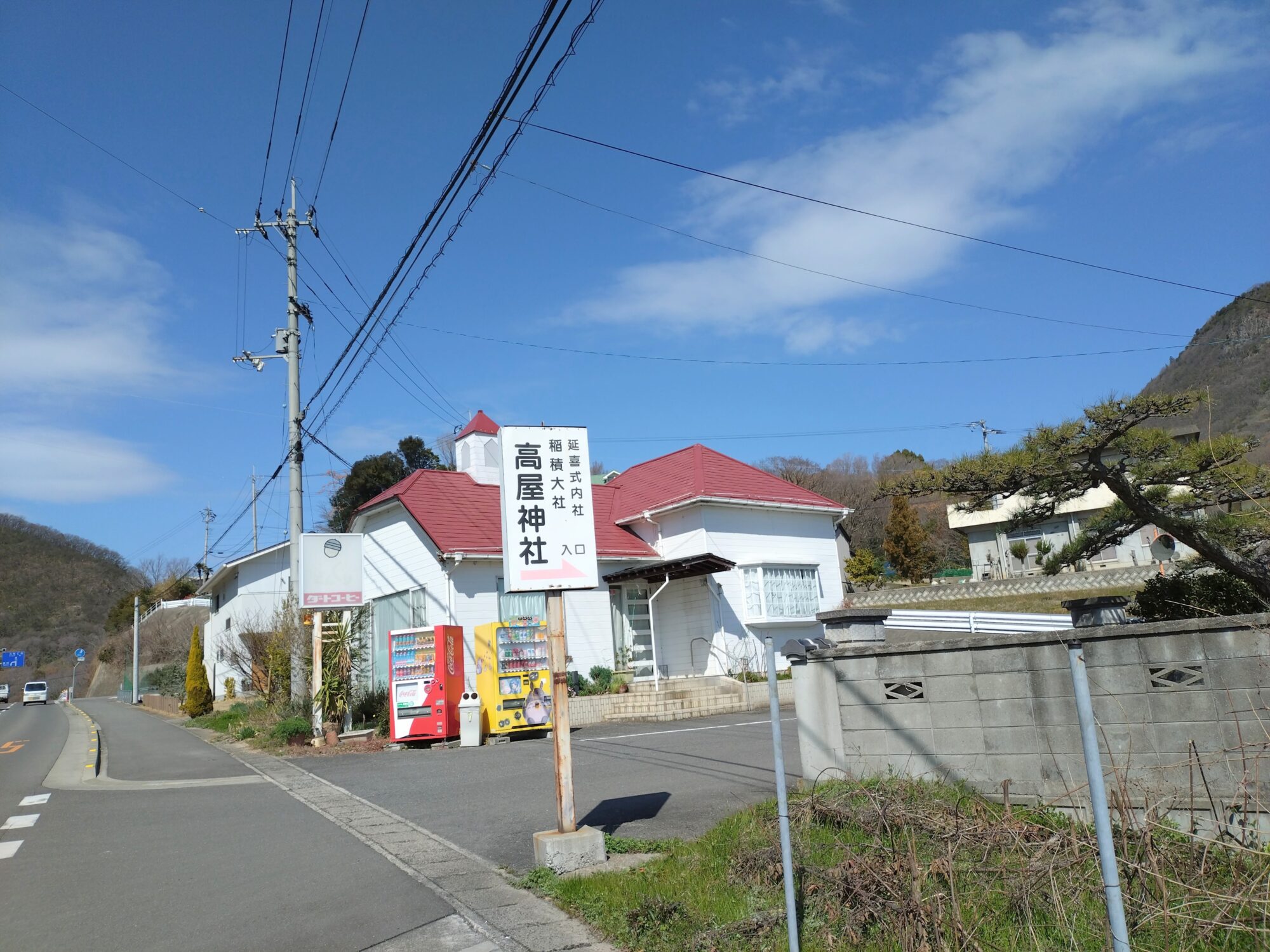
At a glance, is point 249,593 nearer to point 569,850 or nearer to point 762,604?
point 762,604

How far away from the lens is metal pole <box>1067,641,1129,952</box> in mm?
2898

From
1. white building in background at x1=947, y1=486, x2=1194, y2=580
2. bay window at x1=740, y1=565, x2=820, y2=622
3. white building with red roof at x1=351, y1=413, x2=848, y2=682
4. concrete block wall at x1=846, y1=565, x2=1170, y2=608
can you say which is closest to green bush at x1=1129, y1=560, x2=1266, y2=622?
white building with red roof at x1=351, y1=413, x2=848, y2=682

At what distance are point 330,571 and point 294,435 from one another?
3716 millimetres

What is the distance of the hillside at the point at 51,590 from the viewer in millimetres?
84812

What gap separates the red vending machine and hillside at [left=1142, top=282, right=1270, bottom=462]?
16.5m

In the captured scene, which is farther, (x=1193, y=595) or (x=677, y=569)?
(x=677, y=569)

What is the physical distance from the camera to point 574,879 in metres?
6.49

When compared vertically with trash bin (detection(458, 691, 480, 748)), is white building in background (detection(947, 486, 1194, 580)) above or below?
above

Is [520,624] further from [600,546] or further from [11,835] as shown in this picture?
[11,835]

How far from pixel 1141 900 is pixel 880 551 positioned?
169 ft

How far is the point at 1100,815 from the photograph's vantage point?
2959 mm

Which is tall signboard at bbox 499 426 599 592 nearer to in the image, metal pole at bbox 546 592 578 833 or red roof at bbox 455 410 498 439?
metal pole at bbox 546 592 578 833

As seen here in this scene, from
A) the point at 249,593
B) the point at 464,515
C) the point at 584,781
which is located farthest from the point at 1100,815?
the point at 249,593

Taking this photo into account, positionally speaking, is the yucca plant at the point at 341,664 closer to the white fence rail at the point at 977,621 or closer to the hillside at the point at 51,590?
the white fence rail at the point at 977,621
